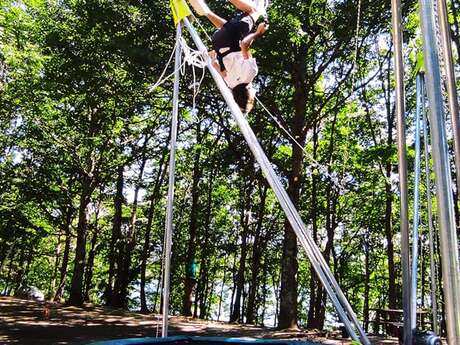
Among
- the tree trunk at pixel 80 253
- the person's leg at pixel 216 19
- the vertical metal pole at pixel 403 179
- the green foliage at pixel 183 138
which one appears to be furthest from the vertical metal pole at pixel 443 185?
the tree trunk at pixel 80 253

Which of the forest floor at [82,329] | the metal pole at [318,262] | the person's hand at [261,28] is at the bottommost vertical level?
the forest floor at [82,329]

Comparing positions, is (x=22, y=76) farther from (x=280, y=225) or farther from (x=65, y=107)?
(x=280, y=225)

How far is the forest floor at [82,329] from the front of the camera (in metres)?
7.45

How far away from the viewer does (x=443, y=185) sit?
3.62 ft

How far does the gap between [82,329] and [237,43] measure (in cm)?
689

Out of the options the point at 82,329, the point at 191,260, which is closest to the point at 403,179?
the point at 82,329

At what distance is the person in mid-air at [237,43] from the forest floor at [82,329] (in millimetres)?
4216

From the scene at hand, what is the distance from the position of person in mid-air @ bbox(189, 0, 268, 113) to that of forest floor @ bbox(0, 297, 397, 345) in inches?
166

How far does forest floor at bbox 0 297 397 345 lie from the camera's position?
745cm

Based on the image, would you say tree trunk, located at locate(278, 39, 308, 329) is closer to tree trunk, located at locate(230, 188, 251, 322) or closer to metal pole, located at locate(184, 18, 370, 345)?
tree trunk, located at locate(230, 188, 251, 322)

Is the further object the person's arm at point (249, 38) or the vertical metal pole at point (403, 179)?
the person's arm at point (249, 38)

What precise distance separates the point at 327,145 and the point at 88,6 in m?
9.45

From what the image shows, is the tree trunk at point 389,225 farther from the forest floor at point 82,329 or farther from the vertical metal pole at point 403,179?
the vertical metal pole at point 403,179

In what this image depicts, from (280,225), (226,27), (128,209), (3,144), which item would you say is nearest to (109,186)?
(128,209)
